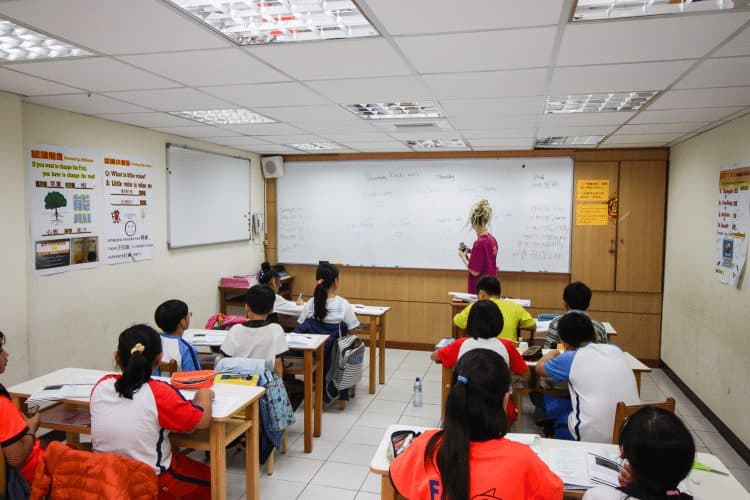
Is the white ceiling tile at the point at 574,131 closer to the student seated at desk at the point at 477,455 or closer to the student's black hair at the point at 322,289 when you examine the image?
the student's black hair at the point at 322,289

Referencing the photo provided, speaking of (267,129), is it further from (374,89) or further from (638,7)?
(638,7)

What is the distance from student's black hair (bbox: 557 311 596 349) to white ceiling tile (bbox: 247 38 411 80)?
64.8 inches

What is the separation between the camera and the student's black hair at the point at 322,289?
4.32 m

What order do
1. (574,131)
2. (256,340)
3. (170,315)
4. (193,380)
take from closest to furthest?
(193,380), (170,315), (256,340), (574,131)

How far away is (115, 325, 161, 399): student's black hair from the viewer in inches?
85.6

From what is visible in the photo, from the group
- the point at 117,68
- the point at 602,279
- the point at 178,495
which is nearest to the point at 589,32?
the point at 117,68

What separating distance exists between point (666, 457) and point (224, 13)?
2261mm

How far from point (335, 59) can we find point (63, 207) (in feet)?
8.58

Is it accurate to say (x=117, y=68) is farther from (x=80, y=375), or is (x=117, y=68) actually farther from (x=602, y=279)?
(x=602, y=279)

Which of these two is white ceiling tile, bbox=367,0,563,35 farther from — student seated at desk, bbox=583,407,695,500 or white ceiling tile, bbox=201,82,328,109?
student seated at desk, bbox=583,407,695,500

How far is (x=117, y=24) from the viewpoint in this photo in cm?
217

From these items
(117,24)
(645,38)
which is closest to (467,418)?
(645,38)

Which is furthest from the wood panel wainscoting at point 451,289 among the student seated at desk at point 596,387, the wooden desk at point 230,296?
the student seated at desk at point 596,387

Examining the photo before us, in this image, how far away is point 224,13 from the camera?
2.16 metres
